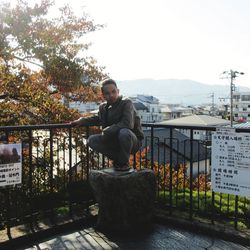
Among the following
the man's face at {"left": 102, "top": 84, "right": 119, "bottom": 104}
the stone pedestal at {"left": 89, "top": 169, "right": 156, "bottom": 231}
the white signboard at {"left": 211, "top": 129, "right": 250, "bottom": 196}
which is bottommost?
the stone pedestal at {"left": 89, "top": 169, "right": 156, "bottom": 231}

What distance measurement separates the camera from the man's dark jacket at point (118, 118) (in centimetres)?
380

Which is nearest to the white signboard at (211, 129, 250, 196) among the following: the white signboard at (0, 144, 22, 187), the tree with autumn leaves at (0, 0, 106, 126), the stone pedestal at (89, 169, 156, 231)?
the stone pedestal at (89, 169, 156, 231)

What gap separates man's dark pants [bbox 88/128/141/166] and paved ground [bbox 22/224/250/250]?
0.90 metres

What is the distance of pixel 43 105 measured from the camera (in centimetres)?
959

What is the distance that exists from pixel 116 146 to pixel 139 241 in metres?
1.13

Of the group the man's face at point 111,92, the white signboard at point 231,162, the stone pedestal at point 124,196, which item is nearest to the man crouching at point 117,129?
the man's face at point 111,92

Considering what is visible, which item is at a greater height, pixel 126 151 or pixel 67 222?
pixel 126 151

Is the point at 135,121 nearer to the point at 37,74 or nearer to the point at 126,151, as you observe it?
the point at 126,151

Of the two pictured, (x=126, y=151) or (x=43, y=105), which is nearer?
(x=126, y=151)

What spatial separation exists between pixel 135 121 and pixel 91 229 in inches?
59.3

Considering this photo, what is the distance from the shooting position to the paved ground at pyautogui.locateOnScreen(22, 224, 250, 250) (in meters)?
3.76

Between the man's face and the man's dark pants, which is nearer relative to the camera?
the man's dark pants

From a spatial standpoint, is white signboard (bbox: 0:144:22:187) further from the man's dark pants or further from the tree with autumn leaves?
the tree with autumn leaves

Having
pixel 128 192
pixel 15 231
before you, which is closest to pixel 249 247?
pixel 128 192
